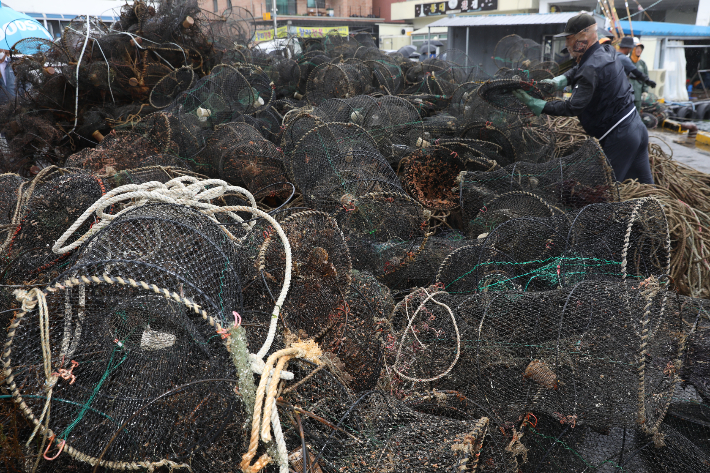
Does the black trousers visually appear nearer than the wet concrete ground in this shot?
Yes

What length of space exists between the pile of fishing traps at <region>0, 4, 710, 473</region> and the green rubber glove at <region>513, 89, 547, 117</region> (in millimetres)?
77

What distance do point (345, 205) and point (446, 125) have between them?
2.17 meters

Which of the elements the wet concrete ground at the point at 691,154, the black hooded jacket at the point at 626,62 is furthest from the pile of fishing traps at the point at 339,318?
the wet concrete ground at the point at 691,154

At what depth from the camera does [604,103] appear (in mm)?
3830

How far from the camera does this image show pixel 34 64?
495 cm

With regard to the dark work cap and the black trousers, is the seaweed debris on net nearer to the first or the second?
the black trousers

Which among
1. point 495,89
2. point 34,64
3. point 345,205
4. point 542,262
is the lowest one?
point 542,262

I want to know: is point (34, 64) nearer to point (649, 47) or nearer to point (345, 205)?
point (345, 205)

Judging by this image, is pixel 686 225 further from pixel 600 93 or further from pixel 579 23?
pixel 579 23

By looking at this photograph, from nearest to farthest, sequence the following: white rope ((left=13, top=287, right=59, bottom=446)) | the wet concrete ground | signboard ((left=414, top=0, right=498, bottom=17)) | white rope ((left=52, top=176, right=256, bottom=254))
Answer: white rope ((left=13, top=287, right=59, bottom=446)) → white rope ((left=52, top=176, right=256, bottom=254)) → the wet concrete ground → signboard ((left=414, top=0, right=498, bottom=17))

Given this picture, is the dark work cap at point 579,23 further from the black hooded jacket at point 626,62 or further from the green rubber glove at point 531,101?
the green rubber glove at point 531,101

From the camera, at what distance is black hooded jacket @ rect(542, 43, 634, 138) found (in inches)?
147

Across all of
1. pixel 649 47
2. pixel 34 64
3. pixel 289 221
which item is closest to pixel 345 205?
pixel 289 221

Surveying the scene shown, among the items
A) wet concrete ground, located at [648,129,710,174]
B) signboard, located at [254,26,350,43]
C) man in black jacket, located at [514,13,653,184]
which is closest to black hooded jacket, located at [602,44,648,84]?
man in black jacket, located at [514,13,653,184]
